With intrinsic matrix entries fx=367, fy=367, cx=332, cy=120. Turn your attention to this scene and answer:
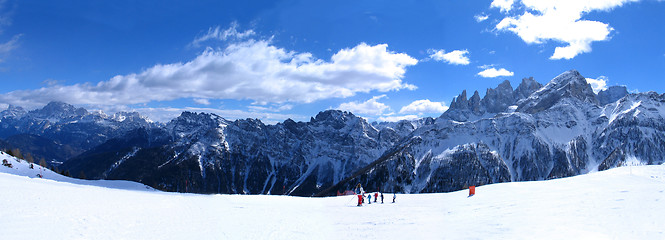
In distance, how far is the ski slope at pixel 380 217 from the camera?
24.4 metres

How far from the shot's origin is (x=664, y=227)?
21.2m

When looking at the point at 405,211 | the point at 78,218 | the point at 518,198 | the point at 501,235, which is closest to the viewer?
the point at 501,235

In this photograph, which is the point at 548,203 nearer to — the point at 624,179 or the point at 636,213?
the point at 636,213

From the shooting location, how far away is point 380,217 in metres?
40.8

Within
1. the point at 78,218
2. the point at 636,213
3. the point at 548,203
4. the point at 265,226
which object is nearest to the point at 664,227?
the point at 636,213

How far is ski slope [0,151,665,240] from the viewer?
24.4 m

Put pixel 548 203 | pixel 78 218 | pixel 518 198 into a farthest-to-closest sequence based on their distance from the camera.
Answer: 1. pixel 518 198
2. pixel 548 203
3. pixel 78 218

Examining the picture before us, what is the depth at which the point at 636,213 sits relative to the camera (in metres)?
25.2

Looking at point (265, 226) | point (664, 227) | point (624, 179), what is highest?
point (624, 179)

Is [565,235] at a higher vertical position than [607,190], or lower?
lower

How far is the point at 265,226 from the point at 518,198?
2777 centimetres

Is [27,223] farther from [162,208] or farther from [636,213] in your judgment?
[636,213]

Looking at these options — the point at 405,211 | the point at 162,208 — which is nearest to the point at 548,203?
the point at 405,211

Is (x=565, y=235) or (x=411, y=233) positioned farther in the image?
(x=411, y=233)
